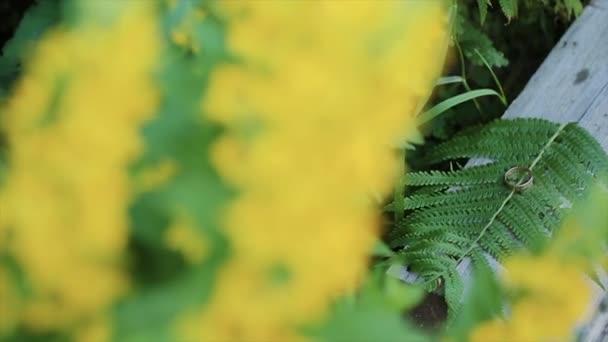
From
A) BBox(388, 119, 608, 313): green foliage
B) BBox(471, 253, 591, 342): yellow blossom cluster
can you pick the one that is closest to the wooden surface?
BBox(388, 119, 608, 313): green foliage

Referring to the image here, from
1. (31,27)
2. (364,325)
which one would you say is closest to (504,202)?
(31,27)

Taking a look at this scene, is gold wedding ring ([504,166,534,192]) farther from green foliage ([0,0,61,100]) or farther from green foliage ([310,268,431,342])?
green foliage ([310,268,431,342])

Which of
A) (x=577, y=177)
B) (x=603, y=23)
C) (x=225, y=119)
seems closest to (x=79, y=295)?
(x=225, y=119)

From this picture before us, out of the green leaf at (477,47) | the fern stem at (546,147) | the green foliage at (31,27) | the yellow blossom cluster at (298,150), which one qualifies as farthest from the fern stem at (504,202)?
the yellow blossom cluster at (298,150)

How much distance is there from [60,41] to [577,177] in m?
1.07

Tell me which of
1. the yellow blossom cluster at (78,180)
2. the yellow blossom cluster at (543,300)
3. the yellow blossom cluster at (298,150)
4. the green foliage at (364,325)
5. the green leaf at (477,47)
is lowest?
the yellow blossom cluster at (543,300)

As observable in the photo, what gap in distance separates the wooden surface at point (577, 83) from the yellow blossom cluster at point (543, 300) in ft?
3.23

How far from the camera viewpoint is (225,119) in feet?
1.63

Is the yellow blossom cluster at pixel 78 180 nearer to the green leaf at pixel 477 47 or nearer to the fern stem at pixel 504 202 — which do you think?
the fern stem at pixel 504 202

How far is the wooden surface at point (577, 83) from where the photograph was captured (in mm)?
1612

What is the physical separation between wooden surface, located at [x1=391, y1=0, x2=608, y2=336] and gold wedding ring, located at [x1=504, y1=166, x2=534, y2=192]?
161 mm

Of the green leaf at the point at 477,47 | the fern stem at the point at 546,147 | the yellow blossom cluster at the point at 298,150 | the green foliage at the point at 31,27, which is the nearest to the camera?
the yellow blossom cluster at the point at 298,150

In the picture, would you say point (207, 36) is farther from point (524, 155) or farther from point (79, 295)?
point (524, 155)

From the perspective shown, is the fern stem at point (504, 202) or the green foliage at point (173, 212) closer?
the green foliage at point (173, 212)
